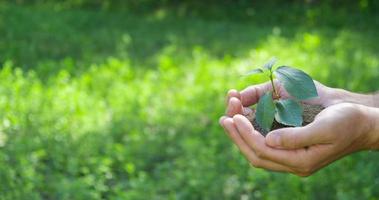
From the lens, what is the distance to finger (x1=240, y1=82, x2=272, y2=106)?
221cm

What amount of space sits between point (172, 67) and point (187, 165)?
1978 mm

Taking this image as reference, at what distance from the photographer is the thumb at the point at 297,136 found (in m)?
1.78

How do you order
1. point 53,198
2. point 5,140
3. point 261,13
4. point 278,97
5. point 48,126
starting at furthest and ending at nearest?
point 261,13 < point 48,126 < point 5,140 < point 53,198 < point 278,97

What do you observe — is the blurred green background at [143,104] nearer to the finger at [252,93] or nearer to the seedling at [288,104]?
the finger at [252,93]

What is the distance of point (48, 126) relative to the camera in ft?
12.0

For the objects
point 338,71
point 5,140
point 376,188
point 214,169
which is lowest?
point 376,188

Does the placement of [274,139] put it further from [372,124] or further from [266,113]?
[372,124]

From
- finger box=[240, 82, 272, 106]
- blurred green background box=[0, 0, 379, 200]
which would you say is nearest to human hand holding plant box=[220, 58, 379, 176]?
finger box=[240, 82, 272, 106]

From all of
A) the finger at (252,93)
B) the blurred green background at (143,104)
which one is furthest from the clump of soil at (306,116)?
the blurred green background at (143,104)

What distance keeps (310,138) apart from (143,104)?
2.49 metres

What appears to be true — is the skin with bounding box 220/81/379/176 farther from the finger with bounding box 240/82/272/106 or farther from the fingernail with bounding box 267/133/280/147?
the finger with bounding box 240/82/272/106

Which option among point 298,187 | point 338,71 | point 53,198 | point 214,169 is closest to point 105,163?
point 53,198

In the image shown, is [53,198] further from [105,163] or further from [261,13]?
[261,13]

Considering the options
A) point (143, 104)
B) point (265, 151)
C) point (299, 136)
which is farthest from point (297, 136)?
point (143, 104)
